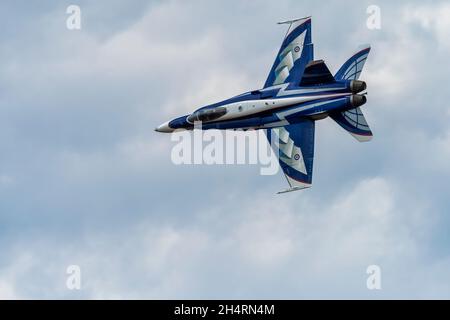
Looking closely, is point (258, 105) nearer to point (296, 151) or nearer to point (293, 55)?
point (296, 151)

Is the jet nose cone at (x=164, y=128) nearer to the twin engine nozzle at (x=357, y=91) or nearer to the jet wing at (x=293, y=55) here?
the jet wing at (x=293, y=55)

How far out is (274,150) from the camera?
70.6 meters

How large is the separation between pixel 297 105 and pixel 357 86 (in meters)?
4.23

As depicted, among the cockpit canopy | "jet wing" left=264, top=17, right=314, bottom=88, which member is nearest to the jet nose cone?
the cockpit canopy

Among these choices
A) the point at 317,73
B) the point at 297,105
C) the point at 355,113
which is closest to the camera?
the point at 317,73

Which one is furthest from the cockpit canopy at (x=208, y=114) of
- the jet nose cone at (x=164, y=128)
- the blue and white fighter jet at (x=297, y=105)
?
the jet nose cone at (x=164, y=128)

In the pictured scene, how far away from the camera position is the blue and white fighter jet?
67.2m

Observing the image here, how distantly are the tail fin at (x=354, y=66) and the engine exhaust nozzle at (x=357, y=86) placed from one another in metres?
1.00

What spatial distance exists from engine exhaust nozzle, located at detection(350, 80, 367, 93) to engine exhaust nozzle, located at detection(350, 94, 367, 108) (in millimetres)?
310

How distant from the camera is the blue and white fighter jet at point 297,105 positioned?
220 ft

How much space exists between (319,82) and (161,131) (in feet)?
42.3

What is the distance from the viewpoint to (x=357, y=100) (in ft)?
218

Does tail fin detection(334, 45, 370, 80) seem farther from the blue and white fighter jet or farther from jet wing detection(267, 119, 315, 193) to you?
jet wing detection(267, 119, 315, 193)

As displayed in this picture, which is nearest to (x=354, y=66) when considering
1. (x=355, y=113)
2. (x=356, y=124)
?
(x=355, y=113)
